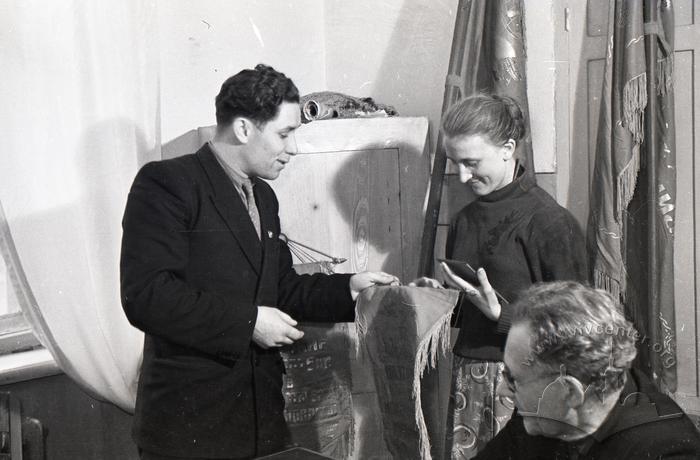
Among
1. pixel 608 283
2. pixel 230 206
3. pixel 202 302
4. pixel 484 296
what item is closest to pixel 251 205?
Answer: pixel 230 206

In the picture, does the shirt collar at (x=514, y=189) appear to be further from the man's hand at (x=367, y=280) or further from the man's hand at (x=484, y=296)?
the man's hand at (x=367, y=280)

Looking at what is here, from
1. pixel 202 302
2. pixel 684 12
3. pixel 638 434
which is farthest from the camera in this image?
pixel 202 302

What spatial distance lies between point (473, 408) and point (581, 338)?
0.41 meters

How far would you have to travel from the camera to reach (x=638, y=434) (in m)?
0.85

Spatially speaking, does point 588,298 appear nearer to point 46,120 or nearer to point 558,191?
point 558,191

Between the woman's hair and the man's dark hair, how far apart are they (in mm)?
266

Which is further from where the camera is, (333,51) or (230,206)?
(333,51)

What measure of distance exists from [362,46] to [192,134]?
353 mm

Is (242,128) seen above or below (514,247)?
above

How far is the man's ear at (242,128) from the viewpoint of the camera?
3.81ft

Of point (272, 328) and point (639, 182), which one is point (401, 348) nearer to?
point (272, 328)

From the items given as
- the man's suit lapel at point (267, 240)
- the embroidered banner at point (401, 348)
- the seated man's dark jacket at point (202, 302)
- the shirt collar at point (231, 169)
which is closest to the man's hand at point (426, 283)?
the embroidered banner at point (401, 348)

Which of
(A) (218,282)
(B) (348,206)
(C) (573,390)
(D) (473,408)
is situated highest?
(B) (348,206)

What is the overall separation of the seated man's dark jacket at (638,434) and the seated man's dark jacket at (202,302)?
1.67 feet
